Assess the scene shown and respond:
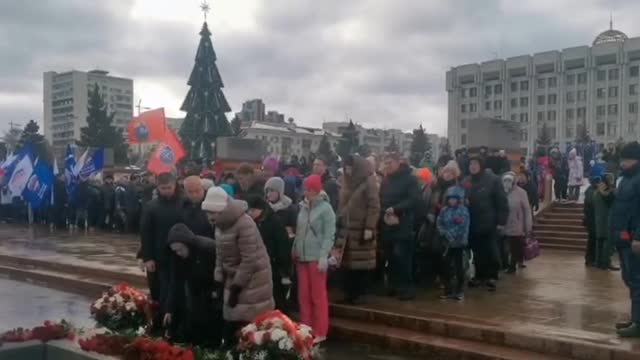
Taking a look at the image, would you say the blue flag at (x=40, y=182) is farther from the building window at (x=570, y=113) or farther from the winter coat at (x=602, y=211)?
the building window at (x=570, y=113)

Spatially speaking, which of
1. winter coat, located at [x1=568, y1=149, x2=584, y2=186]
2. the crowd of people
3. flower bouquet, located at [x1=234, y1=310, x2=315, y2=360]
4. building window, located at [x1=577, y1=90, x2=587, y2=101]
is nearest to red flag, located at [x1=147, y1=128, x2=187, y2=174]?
the crowd of people

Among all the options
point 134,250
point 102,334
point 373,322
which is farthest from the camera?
point 134,250

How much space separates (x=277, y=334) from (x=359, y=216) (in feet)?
12.0

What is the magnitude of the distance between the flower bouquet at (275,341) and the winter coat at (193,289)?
5.24 ft

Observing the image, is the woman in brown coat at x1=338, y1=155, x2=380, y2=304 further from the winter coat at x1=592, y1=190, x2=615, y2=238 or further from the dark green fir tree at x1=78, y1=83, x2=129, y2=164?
the dark green fir tree at x1=78, y1=83, x2=129, y2=164

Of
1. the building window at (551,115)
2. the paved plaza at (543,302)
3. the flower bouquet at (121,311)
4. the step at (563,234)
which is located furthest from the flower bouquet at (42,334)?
the building window at (551,115)

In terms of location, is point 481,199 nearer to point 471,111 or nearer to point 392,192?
point 392,192

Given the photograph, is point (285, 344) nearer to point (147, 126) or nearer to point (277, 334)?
point (277, 334)

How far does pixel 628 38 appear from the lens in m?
108

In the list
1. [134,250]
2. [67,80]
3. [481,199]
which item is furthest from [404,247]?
[67,80]

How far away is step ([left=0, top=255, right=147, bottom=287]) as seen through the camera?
37.5ft

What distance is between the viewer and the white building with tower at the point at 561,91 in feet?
357

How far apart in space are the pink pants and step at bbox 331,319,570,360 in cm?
53

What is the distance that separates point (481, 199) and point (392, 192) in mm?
1367
